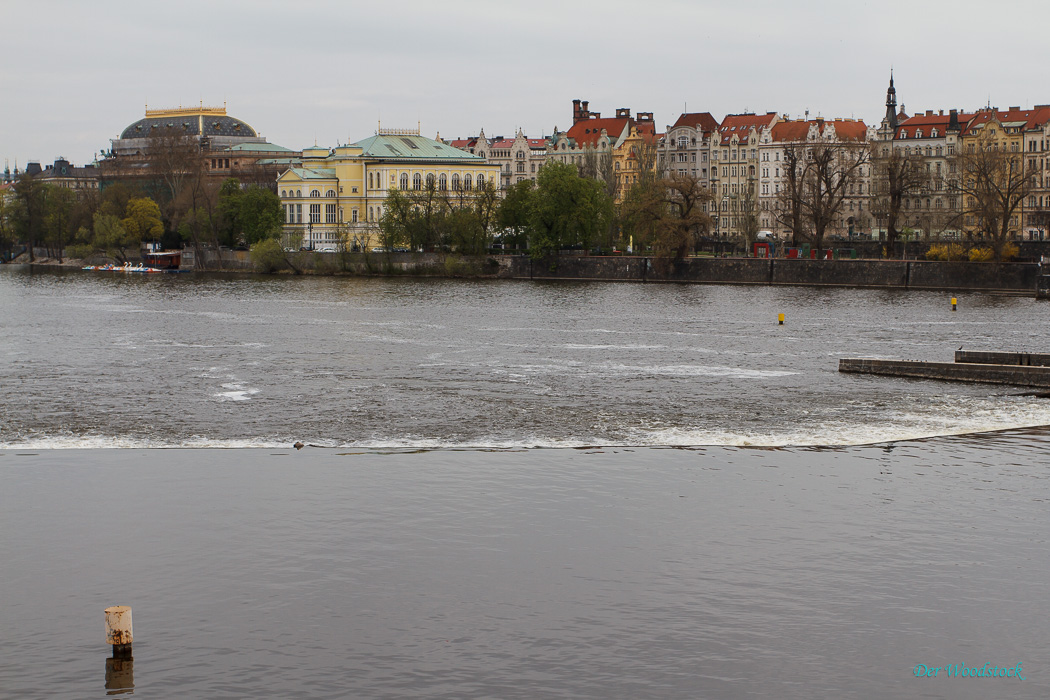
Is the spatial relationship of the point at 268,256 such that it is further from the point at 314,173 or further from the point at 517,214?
the point at 314,173

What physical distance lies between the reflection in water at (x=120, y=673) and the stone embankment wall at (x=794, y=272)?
281ft

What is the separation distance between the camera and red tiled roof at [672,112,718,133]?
172250 mm

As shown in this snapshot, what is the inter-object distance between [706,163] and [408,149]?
44.0 meters

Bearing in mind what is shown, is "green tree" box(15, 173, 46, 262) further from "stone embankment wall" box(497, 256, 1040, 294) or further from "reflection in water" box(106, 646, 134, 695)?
"reflection in water" box(106, 646, 134, 695)

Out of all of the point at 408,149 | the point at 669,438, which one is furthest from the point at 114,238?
Result: the point at 669,438

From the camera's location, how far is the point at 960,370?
3984cm

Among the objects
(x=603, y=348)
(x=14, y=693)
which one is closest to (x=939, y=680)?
(x=14, y=693)

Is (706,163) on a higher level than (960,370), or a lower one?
higher

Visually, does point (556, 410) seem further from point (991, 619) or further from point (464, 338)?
point (464, 338)

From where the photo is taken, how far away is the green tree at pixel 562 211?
4422 inches

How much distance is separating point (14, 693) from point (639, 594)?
8.78 m

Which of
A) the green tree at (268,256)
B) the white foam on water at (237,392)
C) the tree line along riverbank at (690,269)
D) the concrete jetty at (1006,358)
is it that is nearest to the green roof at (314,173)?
the tree line along riverbank at (690,269)

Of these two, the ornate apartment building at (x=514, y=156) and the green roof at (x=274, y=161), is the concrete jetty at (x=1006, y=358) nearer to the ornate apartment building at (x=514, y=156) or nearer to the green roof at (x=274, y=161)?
the ornate apartment building at (x=514, y=156)

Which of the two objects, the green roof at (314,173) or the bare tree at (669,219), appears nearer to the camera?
the bare tree at (669,219)
